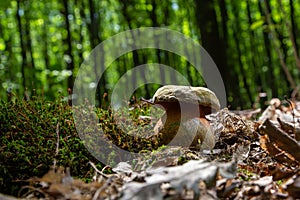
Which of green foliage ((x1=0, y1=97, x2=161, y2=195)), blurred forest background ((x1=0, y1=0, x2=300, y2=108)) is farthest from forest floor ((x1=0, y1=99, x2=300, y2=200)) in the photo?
blurred forest background ((x1=0, y1=0, x2=300, y2=108))

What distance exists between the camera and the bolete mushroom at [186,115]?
2006mm

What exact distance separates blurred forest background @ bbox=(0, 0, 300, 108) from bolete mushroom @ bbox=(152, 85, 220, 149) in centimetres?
578

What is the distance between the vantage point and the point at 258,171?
1678mm

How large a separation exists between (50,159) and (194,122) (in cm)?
83

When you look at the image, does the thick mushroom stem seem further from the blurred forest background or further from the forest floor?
the blurred forest background

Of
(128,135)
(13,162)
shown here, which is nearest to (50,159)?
(13,162)

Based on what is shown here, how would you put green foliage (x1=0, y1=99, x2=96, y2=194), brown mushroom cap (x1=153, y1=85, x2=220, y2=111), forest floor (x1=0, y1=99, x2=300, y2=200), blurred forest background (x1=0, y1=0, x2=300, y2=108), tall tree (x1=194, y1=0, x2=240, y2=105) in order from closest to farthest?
forest floor (x1=0, y1=99, x2=300, y2=200) → green foliage (x1=0, y1=99, x2=96, y2=194) → brown mushroom cap (x1=153, y1=85, x2=220, y2=111) → tall tree (x1=194, y1=0, x2=240, y2=105) → blurred forest background (x1=0, y1=0, x2=300, y2=108)

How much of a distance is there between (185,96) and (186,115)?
0.49ft

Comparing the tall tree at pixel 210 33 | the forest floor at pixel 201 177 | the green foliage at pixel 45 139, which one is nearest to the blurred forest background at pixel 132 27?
the tall tree at pixel 210 33

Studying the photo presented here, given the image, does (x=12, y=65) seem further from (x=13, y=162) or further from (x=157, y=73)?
(x=13, y=162)

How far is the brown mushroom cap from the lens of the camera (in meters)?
1.99

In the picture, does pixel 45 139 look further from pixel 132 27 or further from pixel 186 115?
pixel 132 27

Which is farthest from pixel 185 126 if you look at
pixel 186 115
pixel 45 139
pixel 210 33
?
pixel 210 33

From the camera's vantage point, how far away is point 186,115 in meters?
2.09
